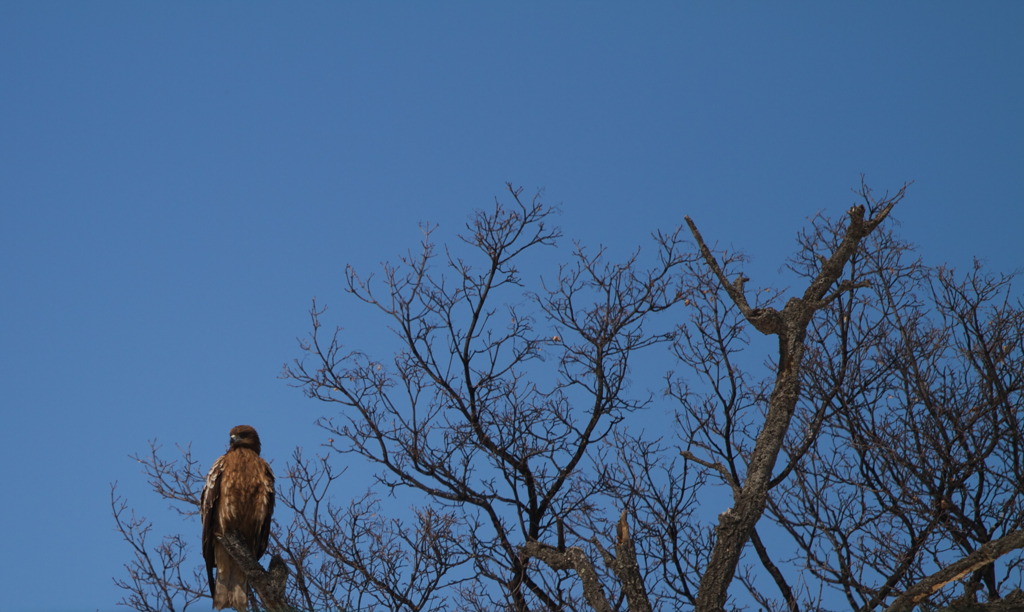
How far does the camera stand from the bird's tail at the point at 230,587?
7196mm

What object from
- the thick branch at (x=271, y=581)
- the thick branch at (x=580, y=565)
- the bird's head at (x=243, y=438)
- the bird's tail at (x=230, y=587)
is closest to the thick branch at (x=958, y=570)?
the thick branch at (x=580, y=565)

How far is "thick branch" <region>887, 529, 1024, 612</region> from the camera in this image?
20.7 ft

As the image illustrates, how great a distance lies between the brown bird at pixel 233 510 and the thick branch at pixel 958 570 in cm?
440

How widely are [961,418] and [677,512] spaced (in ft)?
10.4

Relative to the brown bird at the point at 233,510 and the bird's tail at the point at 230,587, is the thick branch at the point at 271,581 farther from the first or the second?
the brown bird at the point at 233,510

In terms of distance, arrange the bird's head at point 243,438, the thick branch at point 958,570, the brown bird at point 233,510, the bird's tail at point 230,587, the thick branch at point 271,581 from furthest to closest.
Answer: the bird's head at point 243,438, the brown bird at point 233,510, the bird's tail at point 230,587, the thick branch at point 271,581, the thick branch at point 958,570

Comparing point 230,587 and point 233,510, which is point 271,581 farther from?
point 233,510

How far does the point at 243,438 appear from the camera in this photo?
816 cm

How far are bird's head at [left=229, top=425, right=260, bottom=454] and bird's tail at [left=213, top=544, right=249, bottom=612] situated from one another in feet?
3.02

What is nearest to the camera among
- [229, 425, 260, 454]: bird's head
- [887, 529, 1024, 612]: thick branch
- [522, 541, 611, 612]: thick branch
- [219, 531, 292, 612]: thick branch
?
[887, 529, 1024, 612]: thick branch

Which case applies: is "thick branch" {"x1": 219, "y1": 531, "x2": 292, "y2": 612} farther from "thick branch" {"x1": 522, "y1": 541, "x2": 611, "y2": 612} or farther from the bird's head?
"thick branch" {"x1": 522, "y1": 541, "x2": 611, "y2": 612}

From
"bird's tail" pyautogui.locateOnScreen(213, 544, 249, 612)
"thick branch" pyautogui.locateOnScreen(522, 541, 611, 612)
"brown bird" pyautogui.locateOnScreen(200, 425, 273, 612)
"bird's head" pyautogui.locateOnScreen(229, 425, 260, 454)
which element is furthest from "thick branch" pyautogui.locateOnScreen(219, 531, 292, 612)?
"thick branch" pyautogui.locateOnScreen(522, 541, 611, 612)

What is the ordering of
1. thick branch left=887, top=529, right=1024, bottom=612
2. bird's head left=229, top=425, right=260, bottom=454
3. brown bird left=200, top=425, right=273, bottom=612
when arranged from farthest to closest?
bird's head left=229, top=425, right=260, bottom=454 → brown bird left=200, top=425, right=273, bottom=612 → thick branch left=887, top=529, right=1024, bottom=612

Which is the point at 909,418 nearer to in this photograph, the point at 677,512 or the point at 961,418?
the point at 961,418
